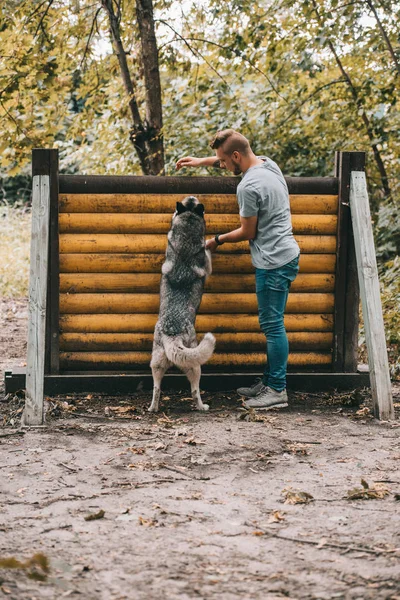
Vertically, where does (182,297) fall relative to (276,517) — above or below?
above

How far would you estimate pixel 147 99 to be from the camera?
30.2 ft

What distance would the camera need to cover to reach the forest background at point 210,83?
28.0 ft

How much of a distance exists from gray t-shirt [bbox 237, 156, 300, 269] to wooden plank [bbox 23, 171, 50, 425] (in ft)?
5.30

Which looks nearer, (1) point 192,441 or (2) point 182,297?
(1) point 192,441

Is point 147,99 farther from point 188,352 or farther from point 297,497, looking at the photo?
point 297,497

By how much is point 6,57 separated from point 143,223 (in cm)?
299

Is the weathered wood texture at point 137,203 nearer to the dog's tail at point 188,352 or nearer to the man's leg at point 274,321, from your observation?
the man's leg at point 274,321

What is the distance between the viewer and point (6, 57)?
7898 mm

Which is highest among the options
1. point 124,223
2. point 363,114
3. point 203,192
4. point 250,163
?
point 363,114

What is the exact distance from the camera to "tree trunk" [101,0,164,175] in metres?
8.91

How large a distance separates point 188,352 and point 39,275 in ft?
4.42

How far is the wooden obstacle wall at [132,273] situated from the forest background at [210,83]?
235cm

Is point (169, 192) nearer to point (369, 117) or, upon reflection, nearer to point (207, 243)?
point (207, 243)

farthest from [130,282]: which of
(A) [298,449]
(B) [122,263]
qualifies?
(A) [298,449]
